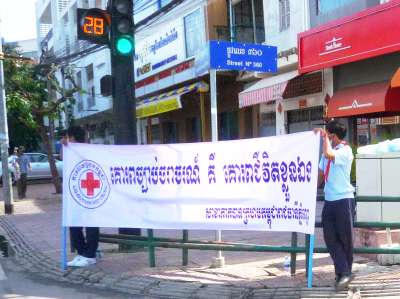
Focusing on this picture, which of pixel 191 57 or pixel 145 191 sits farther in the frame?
pixel 191 57

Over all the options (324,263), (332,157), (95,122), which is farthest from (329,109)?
(95,122)

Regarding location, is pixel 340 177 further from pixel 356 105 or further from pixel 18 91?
pixel 18 91

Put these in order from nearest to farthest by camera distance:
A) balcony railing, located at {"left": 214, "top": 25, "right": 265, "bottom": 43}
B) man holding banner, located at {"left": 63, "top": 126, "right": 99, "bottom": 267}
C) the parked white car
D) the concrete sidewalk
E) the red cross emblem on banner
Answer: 1. the concrete sidewalk
2. the red cross emblem on banner
3. man holding banner, located at {"left": 63, "top": 126, "right": 99, "bottom": 267}
4. balcony railing, located at {"left": 214, "top": 25, "right": 265, "bottom": 43}
5. the parked white car

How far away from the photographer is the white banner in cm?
578

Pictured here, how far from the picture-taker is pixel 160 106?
21172 millimetres

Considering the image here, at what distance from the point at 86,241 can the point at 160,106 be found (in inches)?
556

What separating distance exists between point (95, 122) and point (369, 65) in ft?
93.0

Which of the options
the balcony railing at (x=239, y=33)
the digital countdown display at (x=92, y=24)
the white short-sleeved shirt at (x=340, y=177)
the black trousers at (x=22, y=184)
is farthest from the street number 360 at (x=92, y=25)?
the balcony railing at (x=239, y=33)

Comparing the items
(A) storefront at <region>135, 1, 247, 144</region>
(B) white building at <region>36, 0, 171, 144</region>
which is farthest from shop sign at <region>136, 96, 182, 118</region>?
(B) white building at <region>36, 0, 171, 144</region>

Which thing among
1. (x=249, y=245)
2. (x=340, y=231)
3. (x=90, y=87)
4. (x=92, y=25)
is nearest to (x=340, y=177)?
(x=340, y=231)

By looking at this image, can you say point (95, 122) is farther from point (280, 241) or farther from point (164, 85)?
point (280, 241)

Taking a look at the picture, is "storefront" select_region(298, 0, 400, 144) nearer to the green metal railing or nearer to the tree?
the green metal railing

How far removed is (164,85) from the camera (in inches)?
906

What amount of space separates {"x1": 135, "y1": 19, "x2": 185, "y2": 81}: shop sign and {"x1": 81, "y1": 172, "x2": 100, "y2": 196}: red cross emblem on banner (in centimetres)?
1441
